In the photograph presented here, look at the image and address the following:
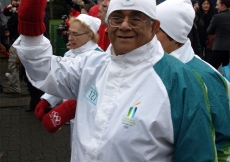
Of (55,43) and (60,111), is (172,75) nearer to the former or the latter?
(60,111)

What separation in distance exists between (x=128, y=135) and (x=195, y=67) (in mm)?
929

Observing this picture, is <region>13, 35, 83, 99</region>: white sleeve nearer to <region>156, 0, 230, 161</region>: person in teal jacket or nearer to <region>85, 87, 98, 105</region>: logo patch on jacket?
<region>85, 87, 98, 105</region>: logo patch on jacket

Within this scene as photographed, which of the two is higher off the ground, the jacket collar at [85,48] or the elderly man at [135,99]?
the elderly man at [135,99]

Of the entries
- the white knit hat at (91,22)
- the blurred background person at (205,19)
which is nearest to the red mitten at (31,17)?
the white knit hat at (91,22)

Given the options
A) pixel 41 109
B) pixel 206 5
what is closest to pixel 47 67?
pixel 41 109

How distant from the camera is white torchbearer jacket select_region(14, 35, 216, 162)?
6.97 ft

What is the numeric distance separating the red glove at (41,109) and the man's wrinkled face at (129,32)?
145cm

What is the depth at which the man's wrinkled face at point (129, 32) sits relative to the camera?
2.21 metres

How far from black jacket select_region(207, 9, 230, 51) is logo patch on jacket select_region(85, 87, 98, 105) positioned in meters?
6.62

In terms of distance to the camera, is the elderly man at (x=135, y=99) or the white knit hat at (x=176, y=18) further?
the white knit hat at (x=176, y=18)

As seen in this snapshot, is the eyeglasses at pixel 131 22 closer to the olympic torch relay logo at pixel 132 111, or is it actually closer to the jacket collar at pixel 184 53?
the olympic torch relay logo at pixel 132 111

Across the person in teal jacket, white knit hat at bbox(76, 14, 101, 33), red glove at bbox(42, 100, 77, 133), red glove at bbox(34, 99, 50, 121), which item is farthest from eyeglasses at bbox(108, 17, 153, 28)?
white knit hat at bbox(76, 14, 101, 33)

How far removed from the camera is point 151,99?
2.15 meters

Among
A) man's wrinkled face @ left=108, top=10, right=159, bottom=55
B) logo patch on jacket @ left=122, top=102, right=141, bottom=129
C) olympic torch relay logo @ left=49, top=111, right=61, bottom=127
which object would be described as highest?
man's wrinkled face @ left=108, top=10, right=159, bottom=55
